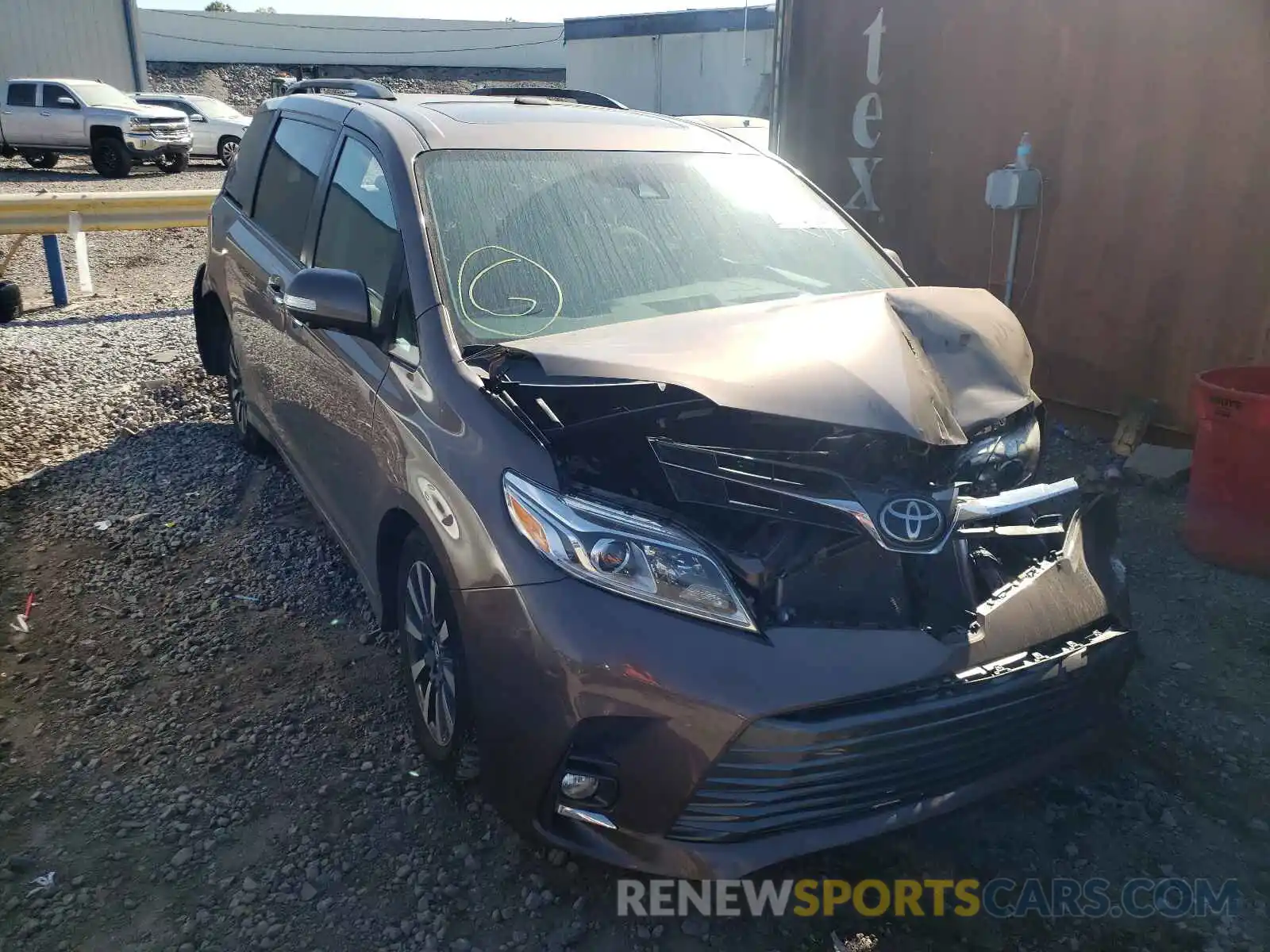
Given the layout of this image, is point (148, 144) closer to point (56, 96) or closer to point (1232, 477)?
point (56, 96)

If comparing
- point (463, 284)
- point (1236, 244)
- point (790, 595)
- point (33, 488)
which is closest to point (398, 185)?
point (463, 284)

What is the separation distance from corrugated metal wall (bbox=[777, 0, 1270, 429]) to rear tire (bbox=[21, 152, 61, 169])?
67.9ft

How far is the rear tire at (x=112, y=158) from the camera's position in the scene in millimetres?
20469

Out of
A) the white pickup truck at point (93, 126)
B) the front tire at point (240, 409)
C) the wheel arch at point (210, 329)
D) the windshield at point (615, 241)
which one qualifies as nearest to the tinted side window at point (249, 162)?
the wheel arch at point (210, 329)

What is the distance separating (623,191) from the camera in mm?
3562

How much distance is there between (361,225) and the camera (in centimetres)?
A: 357

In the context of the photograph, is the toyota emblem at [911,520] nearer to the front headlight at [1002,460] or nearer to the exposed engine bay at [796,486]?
the exposed engine bay at [796,486]

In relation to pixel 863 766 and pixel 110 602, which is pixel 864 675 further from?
pixel 110 602

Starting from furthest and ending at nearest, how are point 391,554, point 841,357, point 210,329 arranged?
point 210,329
point 391,554
point 841,357

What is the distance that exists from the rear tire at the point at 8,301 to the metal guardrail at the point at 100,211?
0.50 meters

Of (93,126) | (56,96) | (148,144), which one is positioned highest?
(56,96)

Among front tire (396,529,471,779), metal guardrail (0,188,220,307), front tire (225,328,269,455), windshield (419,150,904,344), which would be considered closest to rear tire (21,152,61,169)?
metal guardrail (0,188,220,307)

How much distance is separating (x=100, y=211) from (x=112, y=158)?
13889 mm

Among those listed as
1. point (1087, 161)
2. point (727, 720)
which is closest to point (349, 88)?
→ point (727, 720)
